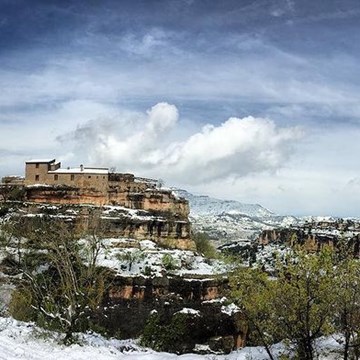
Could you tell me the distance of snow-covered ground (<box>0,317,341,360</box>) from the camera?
2117 cm

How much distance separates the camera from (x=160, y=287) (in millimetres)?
55562

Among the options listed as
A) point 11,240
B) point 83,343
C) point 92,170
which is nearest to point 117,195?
point 92,170

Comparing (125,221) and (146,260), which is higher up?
(125,221)

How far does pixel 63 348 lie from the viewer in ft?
76.5

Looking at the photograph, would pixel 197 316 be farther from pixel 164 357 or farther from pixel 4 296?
pixel 164 357

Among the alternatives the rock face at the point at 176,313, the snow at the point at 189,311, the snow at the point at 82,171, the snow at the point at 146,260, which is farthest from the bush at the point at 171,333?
the snow at the point at 82,171

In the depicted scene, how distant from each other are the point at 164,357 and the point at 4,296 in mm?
26216

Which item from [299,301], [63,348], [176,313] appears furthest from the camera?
[176,313]

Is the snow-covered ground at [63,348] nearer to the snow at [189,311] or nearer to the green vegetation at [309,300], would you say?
the green vegetation at [309,300]

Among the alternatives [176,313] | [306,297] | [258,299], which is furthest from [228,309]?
[306,297]

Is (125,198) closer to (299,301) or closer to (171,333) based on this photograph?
(171,333)

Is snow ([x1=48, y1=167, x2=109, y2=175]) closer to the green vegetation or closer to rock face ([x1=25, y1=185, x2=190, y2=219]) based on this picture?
rock face ([x1=25, y1=185, x2=190, y2=219])

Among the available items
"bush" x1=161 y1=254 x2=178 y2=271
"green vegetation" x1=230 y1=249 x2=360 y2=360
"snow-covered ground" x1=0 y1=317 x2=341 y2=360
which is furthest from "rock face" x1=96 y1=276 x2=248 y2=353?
"green vegetation" x1=230 y1=249 x2=360 y2=360

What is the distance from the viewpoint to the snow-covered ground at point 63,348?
21.2m
